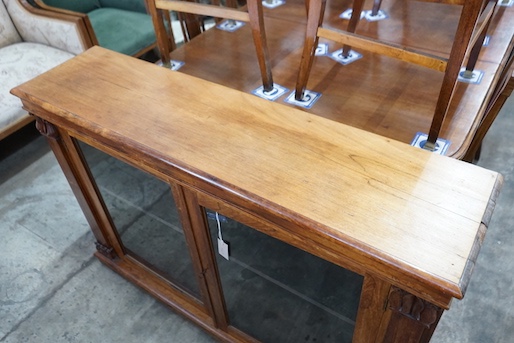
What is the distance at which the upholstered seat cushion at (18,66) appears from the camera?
191cm

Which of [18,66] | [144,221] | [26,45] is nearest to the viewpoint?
[144,221]

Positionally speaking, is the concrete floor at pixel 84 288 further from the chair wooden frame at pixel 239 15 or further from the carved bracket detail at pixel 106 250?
the chair wooden frame at pixel 239 15

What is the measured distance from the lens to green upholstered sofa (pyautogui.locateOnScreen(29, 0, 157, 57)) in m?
2.36

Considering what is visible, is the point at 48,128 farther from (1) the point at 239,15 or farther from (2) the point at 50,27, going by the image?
(2) the point at 50,27

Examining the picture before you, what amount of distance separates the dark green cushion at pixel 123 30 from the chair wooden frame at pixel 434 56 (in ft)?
5.00

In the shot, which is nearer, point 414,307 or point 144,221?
point 414,307

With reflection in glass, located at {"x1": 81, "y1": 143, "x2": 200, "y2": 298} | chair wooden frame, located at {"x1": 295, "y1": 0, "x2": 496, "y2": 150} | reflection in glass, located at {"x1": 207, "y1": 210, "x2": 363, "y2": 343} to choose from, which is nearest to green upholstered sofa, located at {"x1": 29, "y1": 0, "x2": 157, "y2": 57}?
reflection in glass, located at {"x1": 81, "y1": 143, "x2": 200, "y2": 298}

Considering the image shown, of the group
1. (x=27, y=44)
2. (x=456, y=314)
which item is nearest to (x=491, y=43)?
(x=456, y=314)

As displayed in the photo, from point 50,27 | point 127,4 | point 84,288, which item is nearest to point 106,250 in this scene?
point 84,288

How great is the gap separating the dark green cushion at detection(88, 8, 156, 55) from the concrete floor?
0.92 meters

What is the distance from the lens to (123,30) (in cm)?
242

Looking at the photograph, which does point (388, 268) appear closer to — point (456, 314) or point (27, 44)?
point (456, 314)

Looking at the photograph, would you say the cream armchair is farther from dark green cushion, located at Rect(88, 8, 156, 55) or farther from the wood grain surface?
the wood grain surface

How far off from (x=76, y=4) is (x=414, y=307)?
270 cm
